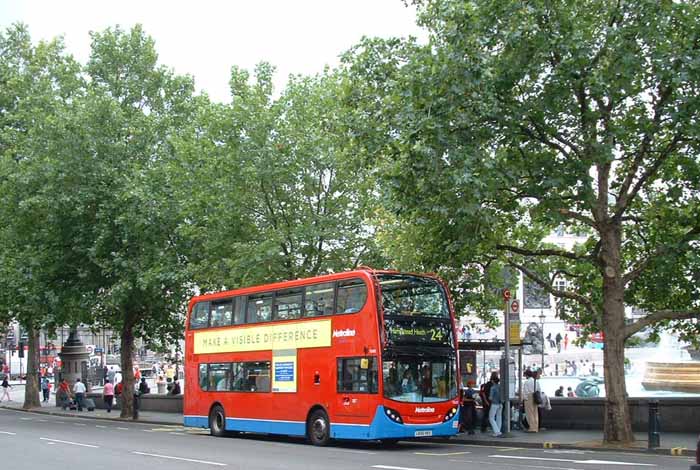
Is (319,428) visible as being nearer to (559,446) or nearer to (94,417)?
(559,446)

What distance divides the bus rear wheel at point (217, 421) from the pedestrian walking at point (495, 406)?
313 inches

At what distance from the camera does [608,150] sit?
19.7 metres

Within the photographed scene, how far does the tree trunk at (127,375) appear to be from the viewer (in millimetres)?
39844

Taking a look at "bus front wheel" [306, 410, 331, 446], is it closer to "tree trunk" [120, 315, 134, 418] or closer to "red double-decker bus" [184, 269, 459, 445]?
"red double-decker bus" [184, 269, 459, 445]

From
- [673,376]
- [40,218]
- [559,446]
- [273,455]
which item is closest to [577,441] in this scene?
[559,446]

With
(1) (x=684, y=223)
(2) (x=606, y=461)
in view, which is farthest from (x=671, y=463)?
(1) (x=684, y=223)

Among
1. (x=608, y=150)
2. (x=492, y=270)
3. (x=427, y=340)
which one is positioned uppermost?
(x=608, y=150)

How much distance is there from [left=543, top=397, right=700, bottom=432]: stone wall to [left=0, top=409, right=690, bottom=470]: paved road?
431cm

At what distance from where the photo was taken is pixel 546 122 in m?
21.7

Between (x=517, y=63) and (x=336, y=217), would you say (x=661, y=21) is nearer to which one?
(x=517, y=63)

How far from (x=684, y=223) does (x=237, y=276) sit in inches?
585

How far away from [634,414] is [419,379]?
6457 mm

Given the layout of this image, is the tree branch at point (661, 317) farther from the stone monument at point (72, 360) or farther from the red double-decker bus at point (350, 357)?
the stone monument at point (72, 360)

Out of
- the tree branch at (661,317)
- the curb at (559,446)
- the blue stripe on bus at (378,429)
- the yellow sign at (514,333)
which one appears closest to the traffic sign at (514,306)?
the yellow sign at (514,333)
